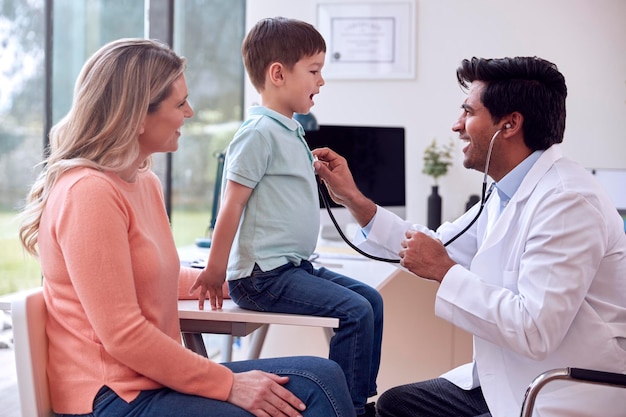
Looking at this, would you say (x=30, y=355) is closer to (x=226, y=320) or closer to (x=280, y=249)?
(x=226, y=320)

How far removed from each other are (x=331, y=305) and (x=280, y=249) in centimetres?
18

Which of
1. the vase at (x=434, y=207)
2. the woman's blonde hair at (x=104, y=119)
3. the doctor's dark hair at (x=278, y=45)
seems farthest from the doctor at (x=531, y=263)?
the vase at (x=434, y=207)

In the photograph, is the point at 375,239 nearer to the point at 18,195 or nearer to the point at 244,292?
the point at 244,292

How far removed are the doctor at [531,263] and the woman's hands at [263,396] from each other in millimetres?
394

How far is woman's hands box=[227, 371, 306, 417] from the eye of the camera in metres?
1.36

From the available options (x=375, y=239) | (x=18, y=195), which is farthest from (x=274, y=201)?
(x=18, y=195)

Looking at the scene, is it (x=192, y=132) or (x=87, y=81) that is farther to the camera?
(x=192, y=132)

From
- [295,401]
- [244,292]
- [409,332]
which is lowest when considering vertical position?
[409,332]

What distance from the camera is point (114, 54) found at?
4.69 feet

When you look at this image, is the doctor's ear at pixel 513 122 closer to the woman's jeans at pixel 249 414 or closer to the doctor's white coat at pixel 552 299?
the doctor's white coat at pixel 552 299

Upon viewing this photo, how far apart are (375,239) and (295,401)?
755mm

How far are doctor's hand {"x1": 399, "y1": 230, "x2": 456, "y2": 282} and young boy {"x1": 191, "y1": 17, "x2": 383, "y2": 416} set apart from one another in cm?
15

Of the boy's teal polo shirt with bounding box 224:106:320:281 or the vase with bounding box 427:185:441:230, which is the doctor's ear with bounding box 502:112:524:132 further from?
the vase with bounding box 427:185:441:230

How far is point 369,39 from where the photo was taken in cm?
388
